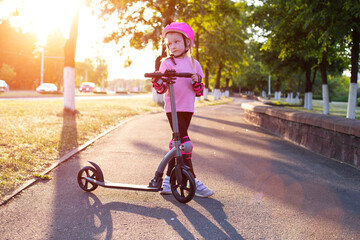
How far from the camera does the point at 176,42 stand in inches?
156

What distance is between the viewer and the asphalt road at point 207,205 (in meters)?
3.06

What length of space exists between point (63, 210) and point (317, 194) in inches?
119

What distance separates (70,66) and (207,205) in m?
11.2

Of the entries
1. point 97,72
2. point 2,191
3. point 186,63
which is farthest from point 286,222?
point 97,72

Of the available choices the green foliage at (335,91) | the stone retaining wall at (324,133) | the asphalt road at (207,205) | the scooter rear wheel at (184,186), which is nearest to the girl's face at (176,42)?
the scooter rear wheel at (184,186)

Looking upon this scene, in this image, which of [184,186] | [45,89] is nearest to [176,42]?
[184,186]

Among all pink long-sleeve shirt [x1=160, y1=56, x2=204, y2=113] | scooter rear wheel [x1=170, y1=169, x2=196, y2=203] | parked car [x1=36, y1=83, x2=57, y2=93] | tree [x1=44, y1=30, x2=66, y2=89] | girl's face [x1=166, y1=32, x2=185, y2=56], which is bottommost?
scooter rear wheel [x1=170, y1=169, x2=196, y2=203]

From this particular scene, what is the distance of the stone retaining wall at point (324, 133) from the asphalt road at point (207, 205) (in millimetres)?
376

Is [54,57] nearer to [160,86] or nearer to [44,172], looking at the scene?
[44,172]

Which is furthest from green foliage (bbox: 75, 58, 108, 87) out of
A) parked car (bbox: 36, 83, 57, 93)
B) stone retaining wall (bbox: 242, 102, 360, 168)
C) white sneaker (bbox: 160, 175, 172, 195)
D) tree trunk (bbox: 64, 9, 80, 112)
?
white sneaker (bbox: 160, 175, 172, 195)

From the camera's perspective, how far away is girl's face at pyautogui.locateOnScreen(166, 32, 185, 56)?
12.9ft

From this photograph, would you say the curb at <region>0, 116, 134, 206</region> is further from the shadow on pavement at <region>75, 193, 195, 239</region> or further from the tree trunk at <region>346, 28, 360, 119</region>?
the tree trunk at <region>346, 28, 360, 119</region>

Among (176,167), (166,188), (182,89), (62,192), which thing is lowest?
(62,192)

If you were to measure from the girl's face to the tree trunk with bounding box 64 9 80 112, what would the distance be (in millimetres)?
10260
